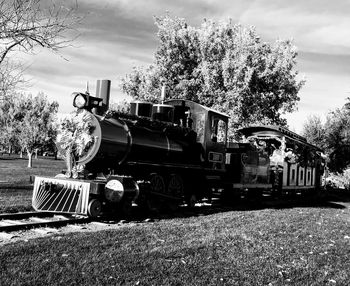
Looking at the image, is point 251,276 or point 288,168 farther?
point 288,168

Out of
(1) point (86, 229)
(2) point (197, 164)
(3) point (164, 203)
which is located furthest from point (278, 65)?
(1) point (86, 229)

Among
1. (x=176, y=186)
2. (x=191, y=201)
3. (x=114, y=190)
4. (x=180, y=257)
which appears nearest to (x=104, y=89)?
(x=114, y=190)

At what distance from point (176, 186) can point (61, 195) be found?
325 cm

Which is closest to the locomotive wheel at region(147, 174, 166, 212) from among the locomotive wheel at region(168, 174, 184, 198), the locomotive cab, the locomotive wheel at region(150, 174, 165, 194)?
the locomotive wheel at region(150, 174, 165, 194)

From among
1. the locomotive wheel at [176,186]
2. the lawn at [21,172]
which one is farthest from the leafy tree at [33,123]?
the locomotive wheel at [176,186]

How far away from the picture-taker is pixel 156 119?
11.2 metres

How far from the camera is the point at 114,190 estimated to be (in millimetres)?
8758

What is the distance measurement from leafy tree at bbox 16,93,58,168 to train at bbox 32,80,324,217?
24307 millimetres

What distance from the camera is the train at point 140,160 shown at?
29.1ft

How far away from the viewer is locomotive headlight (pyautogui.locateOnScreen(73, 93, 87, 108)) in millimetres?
9086

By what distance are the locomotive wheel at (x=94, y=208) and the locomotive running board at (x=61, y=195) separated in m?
0.09

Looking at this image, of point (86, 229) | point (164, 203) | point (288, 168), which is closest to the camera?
point (86, 229)

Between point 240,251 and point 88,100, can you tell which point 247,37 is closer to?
point 88,100

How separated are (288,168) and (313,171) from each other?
17.0 ft
